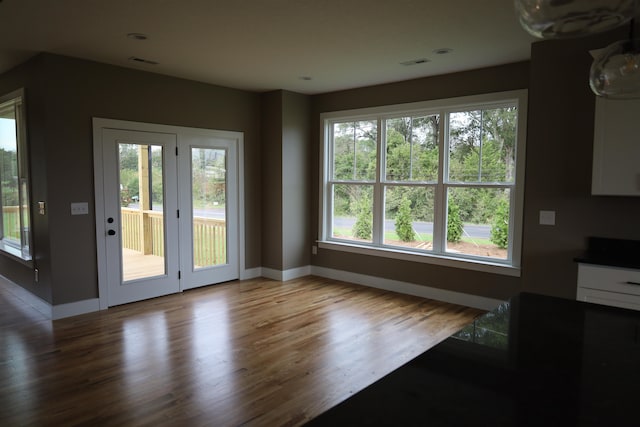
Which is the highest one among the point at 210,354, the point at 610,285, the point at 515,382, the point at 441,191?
the point at 441,191

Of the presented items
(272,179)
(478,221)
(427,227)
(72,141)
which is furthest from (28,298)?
(478,221)

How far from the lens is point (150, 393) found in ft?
9.35

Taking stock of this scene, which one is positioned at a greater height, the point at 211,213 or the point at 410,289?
the point at 211,213

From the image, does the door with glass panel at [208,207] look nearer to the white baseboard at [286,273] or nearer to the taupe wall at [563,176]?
the white baseboard at [286,273]

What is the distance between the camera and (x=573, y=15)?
3.58ft

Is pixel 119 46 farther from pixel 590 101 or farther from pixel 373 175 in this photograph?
pixel 590 101

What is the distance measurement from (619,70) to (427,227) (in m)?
3.61

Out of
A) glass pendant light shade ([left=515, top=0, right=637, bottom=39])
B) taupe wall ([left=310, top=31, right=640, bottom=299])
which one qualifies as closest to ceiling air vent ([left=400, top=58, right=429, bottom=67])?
taupe wall ([left=310, top=31, right=640, bottom=299])

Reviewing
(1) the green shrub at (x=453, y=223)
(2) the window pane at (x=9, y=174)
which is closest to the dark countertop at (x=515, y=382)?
(1) the green shrub at (x=453, y=223)

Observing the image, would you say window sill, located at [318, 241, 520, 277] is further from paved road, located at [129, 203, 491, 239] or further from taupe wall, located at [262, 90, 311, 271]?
taupe wall, located at [262, 90, 311, 271]

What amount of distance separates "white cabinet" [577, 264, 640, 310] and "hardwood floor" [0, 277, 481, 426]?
124 cm

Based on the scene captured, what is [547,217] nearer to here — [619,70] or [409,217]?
[409,217]

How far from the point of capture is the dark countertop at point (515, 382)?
978 millimetres

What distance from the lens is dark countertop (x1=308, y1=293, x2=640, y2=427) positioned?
3.21ft
